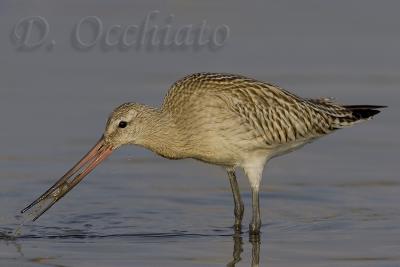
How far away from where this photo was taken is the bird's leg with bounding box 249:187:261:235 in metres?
13.7

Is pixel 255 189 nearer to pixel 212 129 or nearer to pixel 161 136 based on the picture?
pixel 212 129

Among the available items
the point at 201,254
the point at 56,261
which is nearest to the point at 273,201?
the point at 201,254

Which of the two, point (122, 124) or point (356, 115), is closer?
point (122, 124)

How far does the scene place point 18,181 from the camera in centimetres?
1523

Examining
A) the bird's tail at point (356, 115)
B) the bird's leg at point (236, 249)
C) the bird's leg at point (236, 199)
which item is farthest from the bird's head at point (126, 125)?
the bird's tail at point (356, 115)

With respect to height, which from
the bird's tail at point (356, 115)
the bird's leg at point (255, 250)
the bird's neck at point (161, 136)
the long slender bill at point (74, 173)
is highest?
the bird's tail at point (356, 115)

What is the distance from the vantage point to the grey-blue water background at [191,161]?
1298cm

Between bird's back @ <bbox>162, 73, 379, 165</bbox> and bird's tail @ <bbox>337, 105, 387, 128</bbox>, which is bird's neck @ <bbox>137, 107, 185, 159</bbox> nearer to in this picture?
bird's back @ <bbox>162, 73, 379, 165</bbox>

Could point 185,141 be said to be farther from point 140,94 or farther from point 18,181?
point 140,94

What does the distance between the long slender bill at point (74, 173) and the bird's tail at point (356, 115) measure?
279 centimetres

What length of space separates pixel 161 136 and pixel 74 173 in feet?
3.13

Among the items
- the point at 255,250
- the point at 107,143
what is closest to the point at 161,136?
the point at 107,143

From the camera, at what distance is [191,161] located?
16.3 metres

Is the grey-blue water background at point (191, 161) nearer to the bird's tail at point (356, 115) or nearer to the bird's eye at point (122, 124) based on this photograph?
the bird's tail at point (356, 115)
